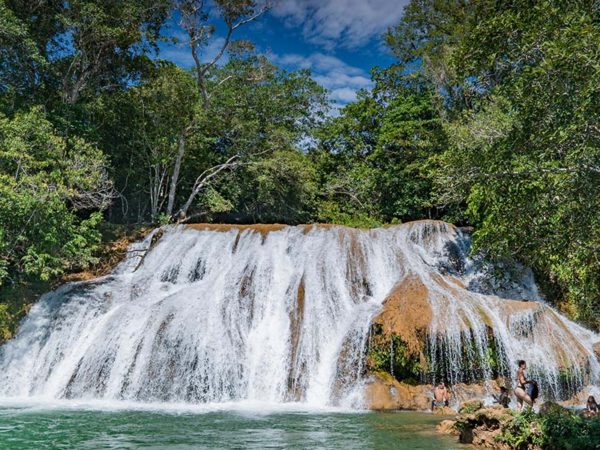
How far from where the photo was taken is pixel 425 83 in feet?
109

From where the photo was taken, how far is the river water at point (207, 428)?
882 centimetres

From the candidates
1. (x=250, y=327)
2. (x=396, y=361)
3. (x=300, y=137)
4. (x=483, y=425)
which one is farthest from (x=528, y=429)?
(x=300, y=137)

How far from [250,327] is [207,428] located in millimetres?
6333

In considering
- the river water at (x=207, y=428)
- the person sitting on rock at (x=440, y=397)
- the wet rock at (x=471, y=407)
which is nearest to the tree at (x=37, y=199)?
the river water at (x=207, y=428)

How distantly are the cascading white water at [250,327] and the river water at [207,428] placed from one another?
1.39 m

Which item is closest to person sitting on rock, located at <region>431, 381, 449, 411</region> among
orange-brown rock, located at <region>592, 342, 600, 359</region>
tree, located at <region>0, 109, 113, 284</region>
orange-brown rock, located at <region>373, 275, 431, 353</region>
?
orange-brown rock, located at <region>373, 275, 431, 353</region>

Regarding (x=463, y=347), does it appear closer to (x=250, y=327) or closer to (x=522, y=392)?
(x=522, y=392)

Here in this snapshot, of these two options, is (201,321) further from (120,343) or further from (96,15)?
(96,15)

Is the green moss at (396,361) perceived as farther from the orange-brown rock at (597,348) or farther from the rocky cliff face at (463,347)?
the orange-brown rock at (597,348)

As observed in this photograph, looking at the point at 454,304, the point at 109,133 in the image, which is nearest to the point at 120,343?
the point at 454,304

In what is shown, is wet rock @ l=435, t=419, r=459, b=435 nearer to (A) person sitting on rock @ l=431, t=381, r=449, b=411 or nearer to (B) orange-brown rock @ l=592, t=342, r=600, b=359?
(A) person sitting on rock @ l=431, t=381, r=449, b=411

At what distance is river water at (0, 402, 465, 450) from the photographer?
882cm

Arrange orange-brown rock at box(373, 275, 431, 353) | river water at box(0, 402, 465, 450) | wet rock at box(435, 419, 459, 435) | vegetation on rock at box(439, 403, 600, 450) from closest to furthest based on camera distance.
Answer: vegetation on rock at box(439, 403, 600, 450)
river water at box(0, 402, 465, 450)
wet rock at box(435, 419, 459, 435)
orange-brown rock at box(373, 275, 431, 353)

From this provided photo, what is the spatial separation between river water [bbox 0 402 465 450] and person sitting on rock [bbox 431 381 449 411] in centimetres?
75
